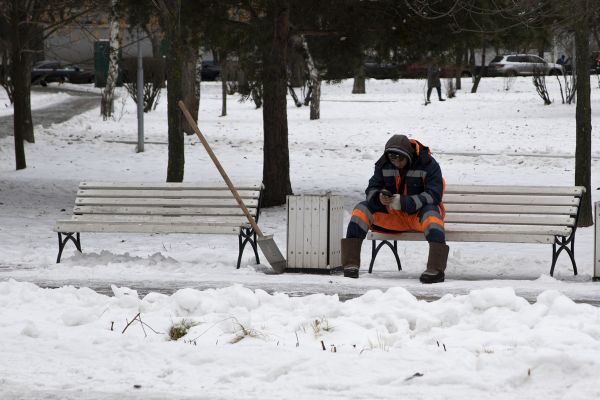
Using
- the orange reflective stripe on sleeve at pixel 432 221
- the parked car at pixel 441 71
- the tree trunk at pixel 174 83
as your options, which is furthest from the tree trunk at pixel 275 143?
the orange reflective stripe on sleeve at pixel 432 221

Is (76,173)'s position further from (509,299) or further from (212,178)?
(509,299)

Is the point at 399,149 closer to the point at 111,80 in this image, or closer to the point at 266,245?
the point at 266,245

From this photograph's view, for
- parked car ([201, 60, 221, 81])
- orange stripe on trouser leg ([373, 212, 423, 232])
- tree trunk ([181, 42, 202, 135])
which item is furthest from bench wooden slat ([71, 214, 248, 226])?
parked car ([201, 60, 221, 81])

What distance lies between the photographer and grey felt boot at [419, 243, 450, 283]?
28.1 feet

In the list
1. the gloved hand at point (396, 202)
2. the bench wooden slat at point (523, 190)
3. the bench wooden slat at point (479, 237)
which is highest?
the bench wooden slat at point (523, 190)

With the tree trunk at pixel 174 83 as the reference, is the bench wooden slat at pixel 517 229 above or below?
below

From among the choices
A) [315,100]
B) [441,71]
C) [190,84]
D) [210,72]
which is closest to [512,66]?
[441,71]

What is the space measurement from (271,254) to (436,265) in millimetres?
1482

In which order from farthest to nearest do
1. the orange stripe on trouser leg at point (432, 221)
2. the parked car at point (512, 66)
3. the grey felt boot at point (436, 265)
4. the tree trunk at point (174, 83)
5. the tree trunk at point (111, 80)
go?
the parked car at point (512, 66) < the tree trunk at point (111, 80) < the tree trunk at point (174, 83) < the orange stripe on trouser leg at point (432, 221) < the grey felt boot at point (436, 265)

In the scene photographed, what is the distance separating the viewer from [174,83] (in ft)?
44.1

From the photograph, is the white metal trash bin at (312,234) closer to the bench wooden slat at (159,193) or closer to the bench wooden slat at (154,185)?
the bench wooden slat at (159,193)

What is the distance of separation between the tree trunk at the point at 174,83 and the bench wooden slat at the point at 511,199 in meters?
4.69

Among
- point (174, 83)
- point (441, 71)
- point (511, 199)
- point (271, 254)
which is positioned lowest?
point (271, 254)

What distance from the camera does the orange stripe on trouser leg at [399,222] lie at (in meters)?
8.95
